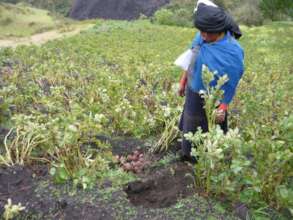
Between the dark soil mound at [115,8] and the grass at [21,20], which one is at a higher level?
the grass at [21,20]

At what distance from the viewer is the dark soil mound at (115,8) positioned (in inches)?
1604

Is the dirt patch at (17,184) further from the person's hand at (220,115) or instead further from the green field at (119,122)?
the person's hand at (220,115)

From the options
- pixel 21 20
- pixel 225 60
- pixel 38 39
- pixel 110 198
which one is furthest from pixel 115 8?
pixel 110 198

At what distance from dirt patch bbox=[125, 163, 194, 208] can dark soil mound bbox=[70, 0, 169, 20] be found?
1471 inches

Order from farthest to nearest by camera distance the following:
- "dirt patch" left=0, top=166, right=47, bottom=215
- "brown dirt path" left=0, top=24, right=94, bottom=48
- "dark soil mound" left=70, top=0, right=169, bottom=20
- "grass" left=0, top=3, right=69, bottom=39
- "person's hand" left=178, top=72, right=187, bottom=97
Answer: "dark soil mound" left=70, top=0, right=169, bottom=20
"grass" left=0, top=3, right=69, bottom=39
"brown dirt path" left=0, top=24, right=94, bottom=48
"person's hand" left=178, top=72, right=187, bottom=97
"dirt patch" left=0, top=166, right=47, bottom=215

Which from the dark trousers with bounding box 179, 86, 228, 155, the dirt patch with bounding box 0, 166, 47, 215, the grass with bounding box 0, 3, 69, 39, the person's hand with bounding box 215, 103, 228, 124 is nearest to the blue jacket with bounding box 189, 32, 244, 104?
the person's hand with bounding box 215, 103, 228, 124

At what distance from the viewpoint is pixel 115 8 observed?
41.5m

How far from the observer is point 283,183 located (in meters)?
3.53

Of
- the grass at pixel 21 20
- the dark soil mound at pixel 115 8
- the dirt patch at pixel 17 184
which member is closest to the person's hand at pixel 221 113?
the dirt patch at pixel 17 184

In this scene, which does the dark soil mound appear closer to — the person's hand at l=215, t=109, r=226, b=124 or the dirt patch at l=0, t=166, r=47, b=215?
the person's hand at l=215, t=109, r=226, b=124

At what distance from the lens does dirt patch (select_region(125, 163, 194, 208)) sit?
3593 mm

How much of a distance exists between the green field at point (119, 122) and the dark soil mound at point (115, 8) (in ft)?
102

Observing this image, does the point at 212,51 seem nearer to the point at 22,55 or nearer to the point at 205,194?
the point at 205,194

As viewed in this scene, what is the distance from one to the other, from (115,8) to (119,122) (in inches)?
1479
